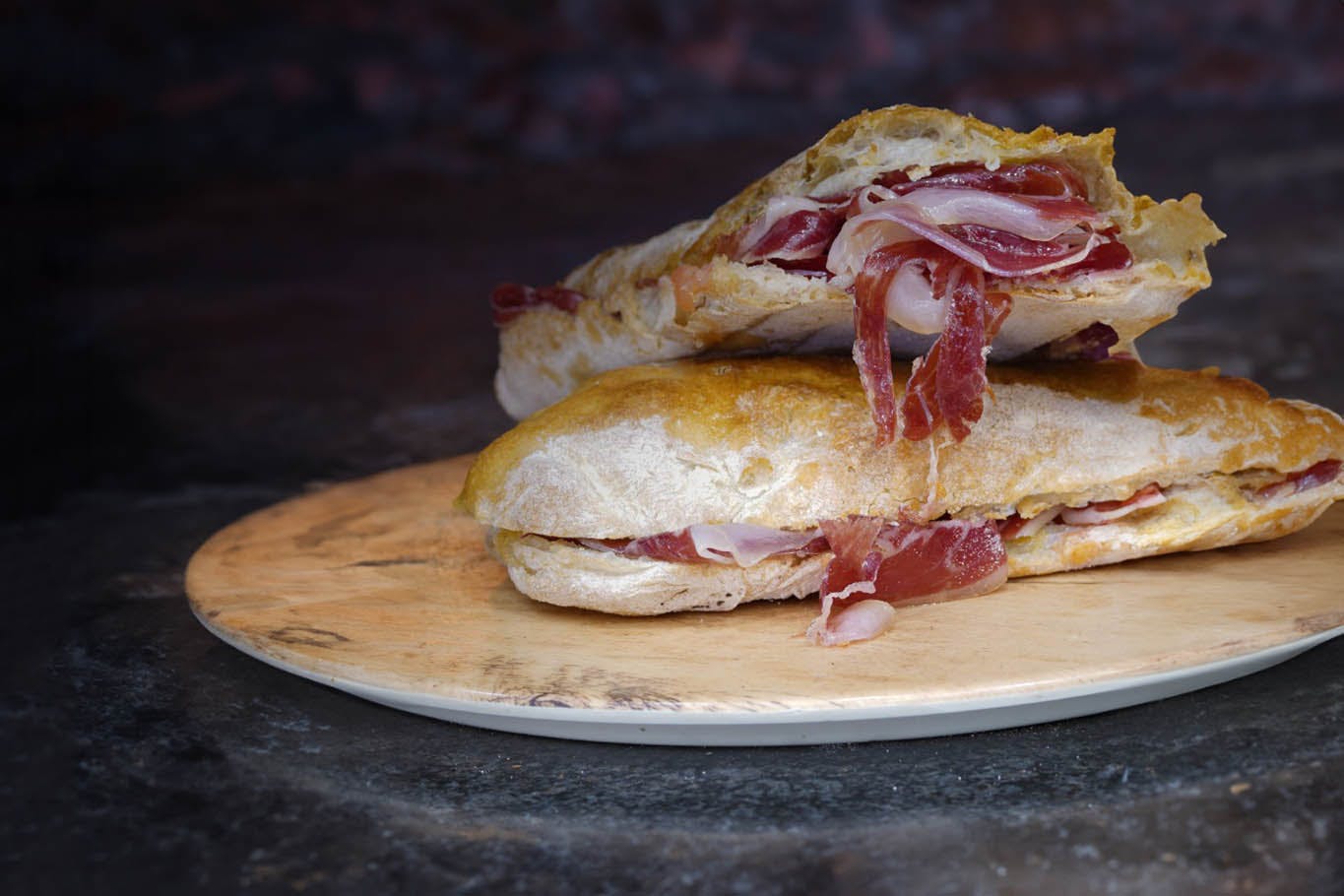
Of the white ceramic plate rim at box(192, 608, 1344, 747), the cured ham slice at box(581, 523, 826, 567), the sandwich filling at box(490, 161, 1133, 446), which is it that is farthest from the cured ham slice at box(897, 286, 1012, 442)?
the white ceramic plate rim at box(192, 608, 1344, 747)

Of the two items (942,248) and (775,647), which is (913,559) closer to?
(775,647)

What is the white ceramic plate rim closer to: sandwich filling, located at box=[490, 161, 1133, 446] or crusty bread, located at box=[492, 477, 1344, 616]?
crusty bread, located at box=[492, 477, 1344, 616]

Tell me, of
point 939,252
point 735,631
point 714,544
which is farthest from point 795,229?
point 735,631

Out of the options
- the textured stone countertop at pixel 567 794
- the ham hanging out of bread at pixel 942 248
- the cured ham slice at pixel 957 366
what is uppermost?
the ham hanging out of bread at pixel 942 248

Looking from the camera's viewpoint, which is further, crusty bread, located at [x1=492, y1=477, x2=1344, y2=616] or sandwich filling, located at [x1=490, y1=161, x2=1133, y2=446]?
crusty bread, located at [x1=492, y1=477, x2=1344, y2=616]

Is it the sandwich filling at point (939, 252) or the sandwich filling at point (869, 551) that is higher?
the sandwich filling at point (939, 252)

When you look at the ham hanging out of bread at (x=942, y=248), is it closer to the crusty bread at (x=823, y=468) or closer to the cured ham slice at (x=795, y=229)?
the cured ham slice at (x=795, y=229)

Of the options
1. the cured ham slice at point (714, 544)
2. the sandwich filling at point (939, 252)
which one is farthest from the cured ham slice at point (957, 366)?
the cured ham slice at point (714, 544)

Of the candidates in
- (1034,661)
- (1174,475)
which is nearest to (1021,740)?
(1034,661)
